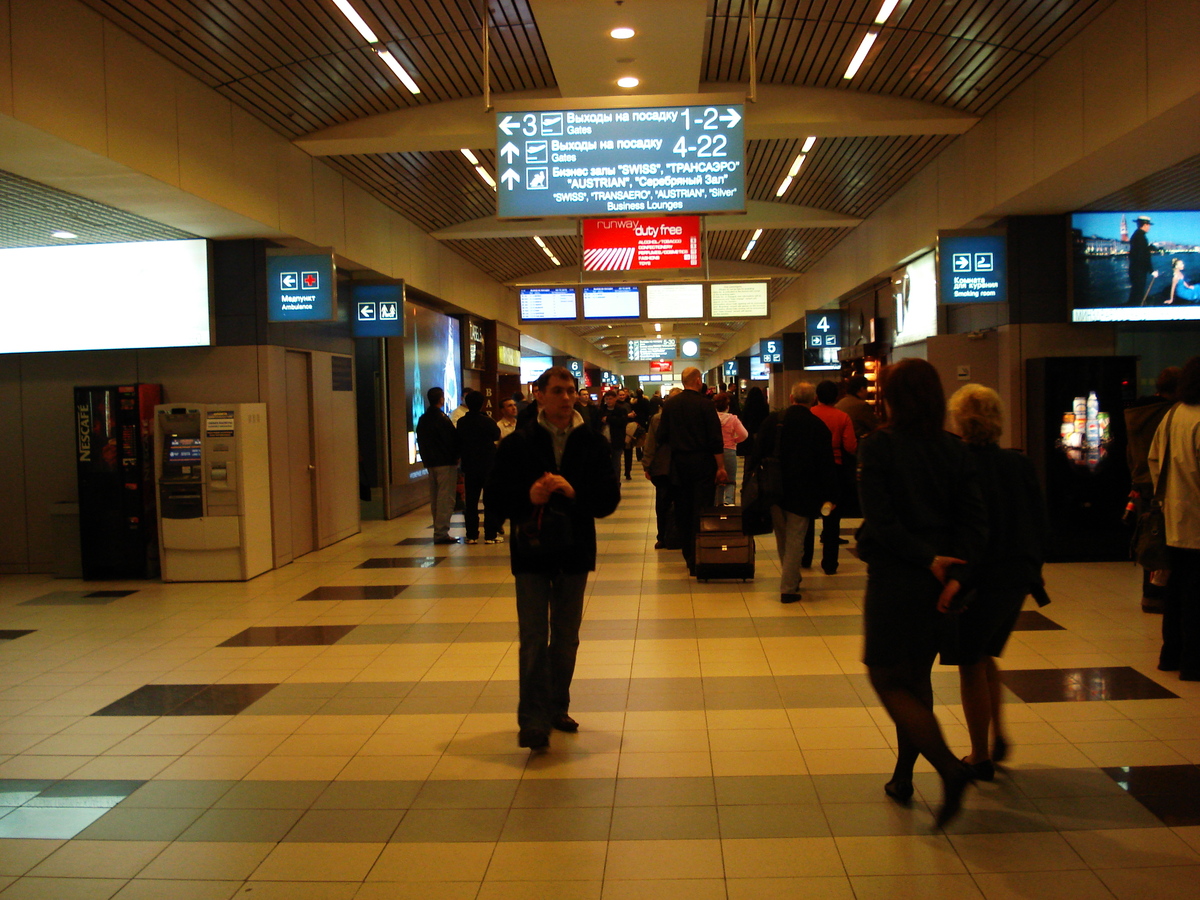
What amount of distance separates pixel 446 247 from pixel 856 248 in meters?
6.19

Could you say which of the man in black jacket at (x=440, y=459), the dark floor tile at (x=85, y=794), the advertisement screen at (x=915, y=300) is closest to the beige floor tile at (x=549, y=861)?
the dark floor tile at (x=85, y=794)

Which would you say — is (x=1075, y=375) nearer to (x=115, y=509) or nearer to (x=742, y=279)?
(x=742, y=279)

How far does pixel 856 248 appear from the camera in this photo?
14.9 metres

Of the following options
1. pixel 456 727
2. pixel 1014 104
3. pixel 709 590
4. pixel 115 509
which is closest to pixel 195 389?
pixel 115 509

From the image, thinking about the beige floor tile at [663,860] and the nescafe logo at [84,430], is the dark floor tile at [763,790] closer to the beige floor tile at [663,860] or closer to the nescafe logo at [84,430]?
the beige floor tile at [663,860]

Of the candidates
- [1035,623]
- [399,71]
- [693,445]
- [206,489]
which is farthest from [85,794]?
[399,71]

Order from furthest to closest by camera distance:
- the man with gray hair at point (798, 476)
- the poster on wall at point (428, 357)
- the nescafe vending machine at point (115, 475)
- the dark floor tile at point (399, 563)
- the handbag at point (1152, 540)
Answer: the poster on wall at point (428, 357)
the dark floor tile at point (399, 563)
the nescafe vending machine at point (115, 475)
the man with gray hair at point (798, 476)
the handbag at point (1152, 540)

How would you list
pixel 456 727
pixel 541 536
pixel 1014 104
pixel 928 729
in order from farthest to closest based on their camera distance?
pixel 1014 104, pixel 456 727, pixel 541 536, pixel 928 729

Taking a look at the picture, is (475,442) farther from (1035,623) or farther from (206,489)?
(1035,623)

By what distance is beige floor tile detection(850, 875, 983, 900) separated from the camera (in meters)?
2.88

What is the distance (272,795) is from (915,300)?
1028 cm

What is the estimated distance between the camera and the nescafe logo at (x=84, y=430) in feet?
29.0

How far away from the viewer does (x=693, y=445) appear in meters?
8.05

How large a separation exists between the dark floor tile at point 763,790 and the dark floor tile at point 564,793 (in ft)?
1.37
